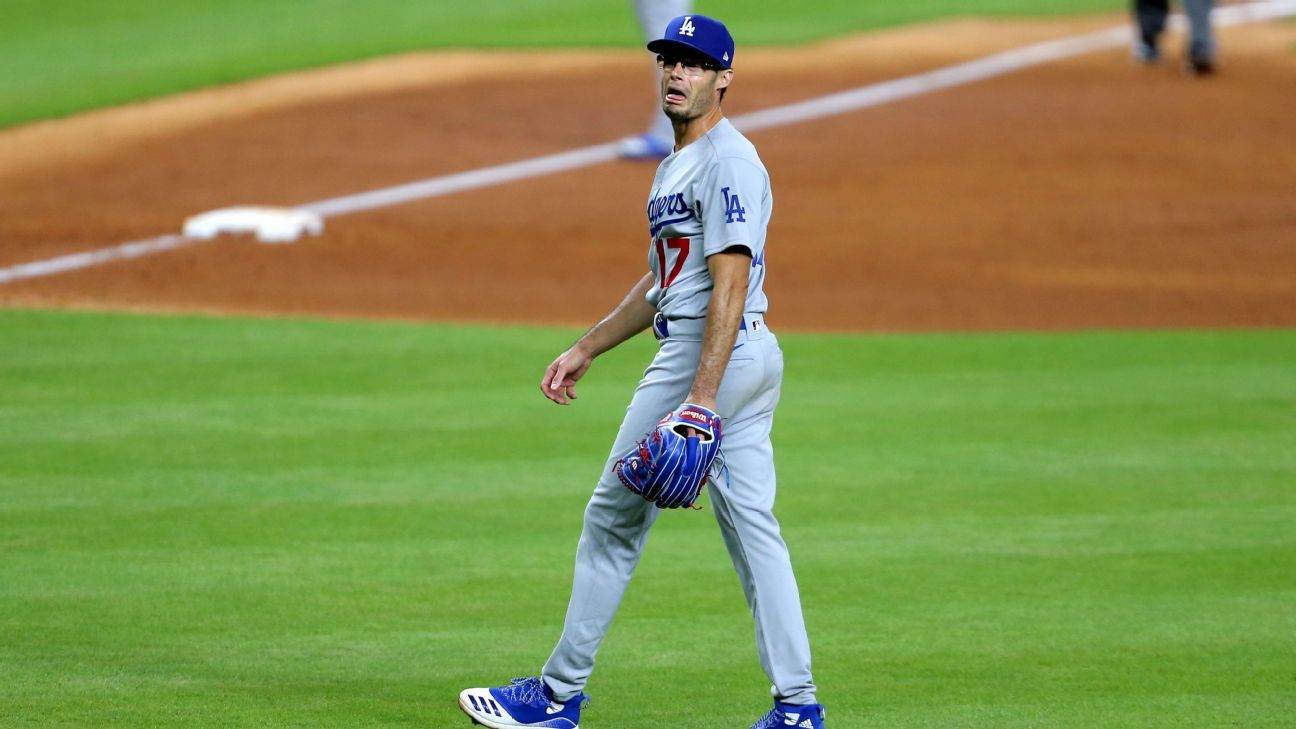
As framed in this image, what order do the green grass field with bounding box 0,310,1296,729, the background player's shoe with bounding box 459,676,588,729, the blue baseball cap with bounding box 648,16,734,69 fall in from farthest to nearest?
the green grass field with bounding box 0,310,1296,729, the background player's shoe with bounding box 459,676,588,729, the blue baseball cap with bounding box 648,16,734,69

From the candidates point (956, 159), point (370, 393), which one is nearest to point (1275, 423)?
point (370, 393)

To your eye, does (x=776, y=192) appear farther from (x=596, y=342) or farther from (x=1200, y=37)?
(x=596, y=342)

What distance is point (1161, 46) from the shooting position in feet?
54.3

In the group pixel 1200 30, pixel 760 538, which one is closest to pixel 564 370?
pixel 760 538

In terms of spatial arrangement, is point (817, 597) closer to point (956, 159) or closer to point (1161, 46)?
point (956, 159)

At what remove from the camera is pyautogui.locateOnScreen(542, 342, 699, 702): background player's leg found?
4602 millimetres

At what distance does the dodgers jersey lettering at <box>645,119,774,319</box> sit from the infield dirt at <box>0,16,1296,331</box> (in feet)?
18.4

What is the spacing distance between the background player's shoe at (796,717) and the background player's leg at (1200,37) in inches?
461

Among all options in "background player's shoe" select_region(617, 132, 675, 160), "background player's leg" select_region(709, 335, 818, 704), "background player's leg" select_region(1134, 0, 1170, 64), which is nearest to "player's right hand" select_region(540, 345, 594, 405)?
"background player's leg" select_region(709, 335, 818, 704)

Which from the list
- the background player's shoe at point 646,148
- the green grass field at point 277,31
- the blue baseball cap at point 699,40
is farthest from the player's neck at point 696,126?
the green grass field at point 277,31

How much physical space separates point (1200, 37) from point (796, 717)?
477 inches

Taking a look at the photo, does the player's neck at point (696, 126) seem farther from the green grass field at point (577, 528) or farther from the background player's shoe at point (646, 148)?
the background player's shoe at point (646, 148)

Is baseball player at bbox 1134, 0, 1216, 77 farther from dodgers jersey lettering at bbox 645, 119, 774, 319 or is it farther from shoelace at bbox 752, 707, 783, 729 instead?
shoelace at bbox 752, 707, 783, 729

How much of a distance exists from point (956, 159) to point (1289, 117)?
3030mm
